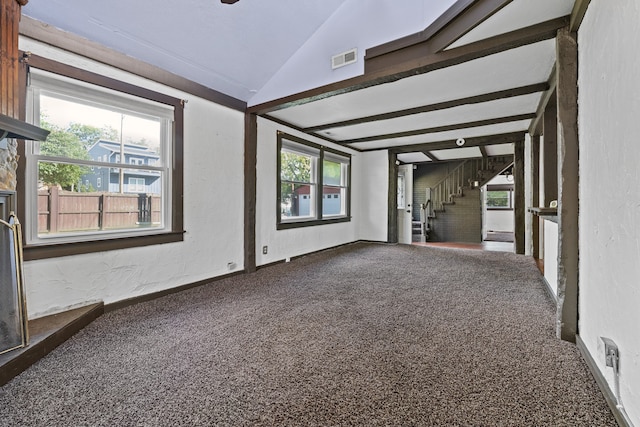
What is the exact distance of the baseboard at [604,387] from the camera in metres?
1.21

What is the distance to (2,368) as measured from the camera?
1495mm

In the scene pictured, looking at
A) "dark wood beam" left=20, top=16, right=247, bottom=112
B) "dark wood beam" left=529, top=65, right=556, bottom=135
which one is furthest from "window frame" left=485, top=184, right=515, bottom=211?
"dark wood beam" left=20, top=16, right=247, bottom=112

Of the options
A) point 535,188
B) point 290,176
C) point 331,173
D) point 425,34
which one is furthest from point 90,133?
point 535,188

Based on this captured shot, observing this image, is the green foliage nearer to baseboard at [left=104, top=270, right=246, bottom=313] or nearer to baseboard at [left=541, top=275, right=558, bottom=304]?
baseboard at [left=104, top=270, right=246, bottom=313]

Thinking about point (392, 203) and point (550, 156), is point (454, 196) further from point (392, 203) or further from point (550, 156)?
point (550, 156)

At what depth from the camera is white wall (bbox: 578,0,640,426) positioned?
46.4 inches

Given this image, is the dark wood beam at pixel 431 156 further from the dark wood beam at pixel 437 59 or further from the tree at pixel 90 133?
the tree at pixel 90 133

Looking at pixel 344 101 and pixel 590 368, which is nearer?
pixel 590 368

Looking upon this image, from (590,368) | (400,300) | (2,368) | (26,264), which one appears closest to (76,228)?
(26,264)

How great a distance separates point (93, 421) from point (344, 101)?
11.9 ft

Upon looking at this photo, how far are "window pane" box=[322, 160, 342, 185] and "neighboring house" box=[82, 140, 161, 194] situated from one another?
330cm

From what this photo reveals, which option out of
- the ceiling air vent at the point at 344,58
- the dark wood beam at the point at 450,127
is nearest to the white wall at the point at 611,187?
the ceiling air vent at the point at 344,58

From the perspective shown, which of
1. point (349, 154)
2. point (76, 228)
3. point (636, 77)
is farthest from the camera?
point (349, 154)

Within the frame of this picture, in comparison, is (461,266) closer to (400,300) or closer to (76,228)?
(400,300)
